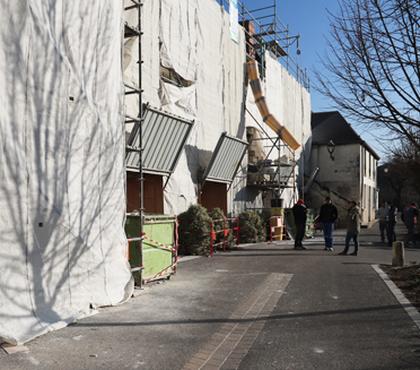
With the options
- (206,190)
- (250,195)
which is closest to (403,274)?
(206,190)

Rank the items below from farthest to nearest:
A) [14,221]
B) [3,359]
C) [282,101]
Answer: [282,101] → [14,221] → [3,359]

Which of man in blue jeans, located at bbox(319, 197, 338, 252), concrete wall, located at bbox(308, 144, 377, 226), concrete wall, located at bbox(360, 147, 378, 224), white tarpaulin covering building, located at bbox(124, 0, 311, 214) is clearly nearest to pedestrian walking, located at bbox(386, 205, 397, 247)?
man in blue jeans, located at bbox(319, 197, 338, 252)

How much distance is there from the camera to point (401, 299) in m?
6.88

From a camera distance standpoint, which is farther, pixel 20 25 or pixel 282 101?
pixel 282 101

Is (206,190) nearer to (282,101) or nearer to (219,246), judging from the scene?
(219,246)

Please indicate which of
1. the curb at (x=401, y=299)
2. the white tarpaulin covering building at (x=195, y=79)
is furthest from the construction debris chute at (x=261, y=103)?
the curb at (x=401, y=299)

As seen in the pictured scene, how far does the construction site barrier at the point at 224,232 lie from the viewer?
1294cm

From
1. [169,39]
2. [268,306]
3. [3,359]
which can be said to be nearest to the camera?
[3,359]

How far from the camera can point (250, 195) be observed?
19531mm

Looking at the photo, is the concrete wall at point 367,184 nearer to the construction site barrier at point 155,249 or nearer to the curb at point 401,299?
the curb at point 401,299

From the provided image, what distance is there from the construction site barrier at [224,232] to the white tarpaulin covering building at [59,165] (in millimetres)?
6126

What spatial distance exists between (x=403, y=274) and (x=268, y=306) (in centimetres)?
416

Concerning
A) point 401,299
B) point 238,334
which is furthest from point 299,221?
point 238,334

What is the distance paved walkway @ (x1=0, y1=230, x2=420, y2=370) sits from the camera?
4301 mm
